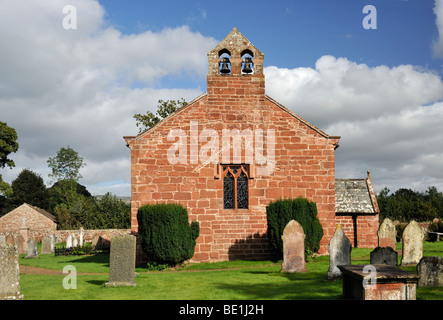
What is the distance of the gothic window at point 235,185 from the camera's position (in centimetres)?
1867

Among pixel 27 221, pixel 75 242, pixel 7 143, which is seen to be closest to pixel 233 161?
pixel 75 242

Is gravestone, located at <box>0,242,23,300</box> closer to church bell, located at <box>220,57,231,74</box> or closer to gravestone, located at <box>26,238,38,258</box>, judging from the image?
church bell, located at <box>220,57,231,74</box>

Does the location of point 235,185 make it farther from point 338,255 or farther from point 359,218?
point 359,218

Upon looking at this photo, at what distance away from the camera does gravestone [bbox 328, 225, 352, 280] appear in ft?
39.4

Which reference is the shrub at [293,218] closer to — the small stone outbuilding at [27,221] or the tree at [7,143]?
the small stone outbuilding at [27,221]

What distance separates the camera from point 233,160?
18.5 m

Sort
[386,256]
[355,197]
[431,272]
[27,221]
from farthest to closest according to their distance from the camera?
[27,221] → [355,197] → [386,256] → [431,272]

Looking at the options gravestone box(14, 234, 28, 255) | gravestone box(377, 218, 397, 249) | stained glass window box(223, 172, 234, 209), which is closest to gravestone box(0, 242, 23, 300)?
stained glass window box(223, 172, 234, 209)

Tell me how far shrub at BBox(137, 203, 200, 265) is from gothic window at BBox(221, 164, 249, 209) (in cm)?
275

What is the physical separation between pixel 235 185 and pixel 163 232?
13.6 ft

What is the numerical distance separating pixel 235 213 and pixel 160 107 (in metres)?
21.8

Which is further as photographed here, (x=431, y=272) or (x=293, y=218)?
(x=293, y=218)
